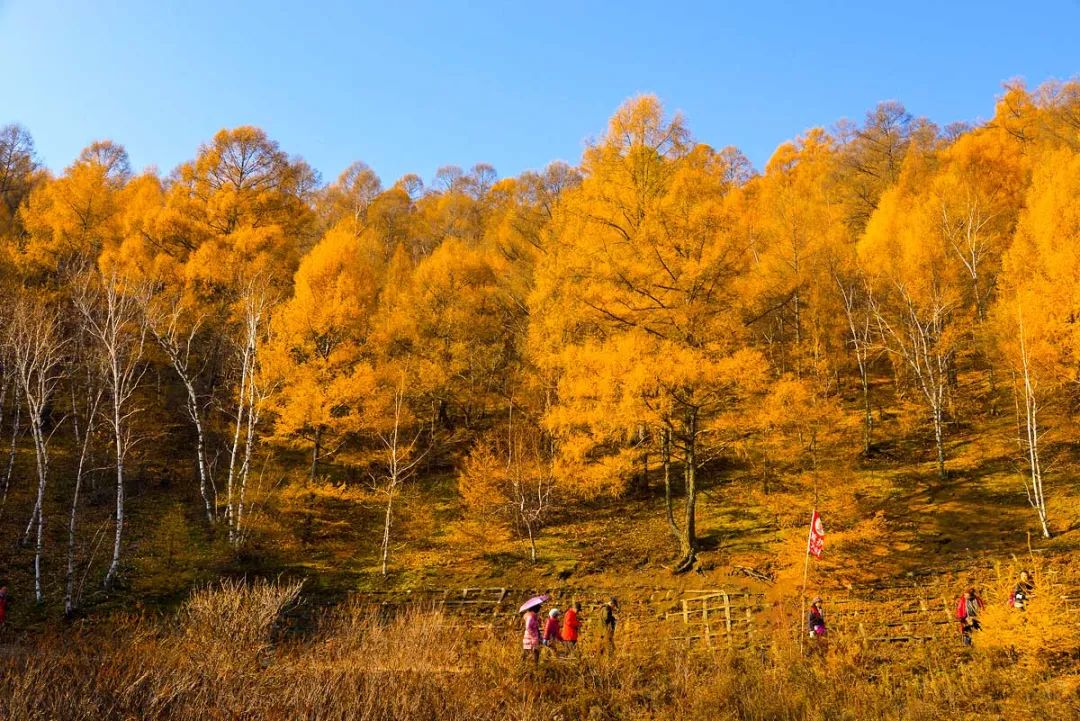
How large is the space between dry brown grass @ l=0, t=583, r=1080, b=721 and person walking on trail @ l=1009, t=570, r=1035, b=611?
773 millimetres

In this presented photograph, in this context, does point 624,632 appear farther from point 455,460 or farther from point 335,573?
point 455,460

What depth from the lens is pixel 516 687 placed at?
7.09m

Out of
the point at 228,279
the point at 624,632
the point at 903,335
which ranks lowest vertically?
the point at 624,632

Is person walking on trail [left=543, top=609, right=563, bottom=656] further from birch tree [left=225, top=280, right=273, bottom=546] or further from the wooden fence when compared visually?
birch tree [left=225, top=280, right=273, bottom=546]

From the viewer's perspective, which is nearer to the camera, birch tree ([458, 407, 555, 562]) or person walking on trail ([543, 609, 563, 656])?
person walking on trail ([543, 609, 563, 656])

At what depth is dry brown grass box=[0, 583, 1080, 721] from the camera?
19.3ft

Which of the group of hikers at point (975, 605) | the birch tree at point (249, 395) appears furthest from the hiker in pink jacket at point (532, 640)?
the birch tree at point (249, 395)

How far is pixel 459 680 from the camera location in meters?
7.16

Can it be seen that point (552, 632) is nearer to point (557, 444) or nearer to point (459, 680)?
point (459, 680)

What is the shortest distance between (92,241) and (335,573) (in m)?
19.9

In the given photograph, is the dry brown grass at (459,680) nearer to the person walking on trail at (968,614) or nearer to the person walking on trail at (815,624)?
the person walking on trail at (815,624)

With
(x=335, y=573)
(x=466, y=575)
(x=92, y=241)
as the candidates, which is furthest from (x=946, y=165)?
(x=92, y=241)

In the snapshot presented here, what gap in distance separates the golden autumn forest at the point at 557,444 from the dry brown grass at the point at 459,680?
0.06m

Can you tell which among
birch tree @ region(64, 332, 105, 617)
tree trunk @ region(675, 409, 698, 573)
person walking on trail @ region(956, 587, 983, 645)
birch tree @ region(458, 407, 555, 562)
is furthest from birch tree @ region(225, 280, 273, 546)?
person walking on trail @ region(956, 587, 983, 645)
